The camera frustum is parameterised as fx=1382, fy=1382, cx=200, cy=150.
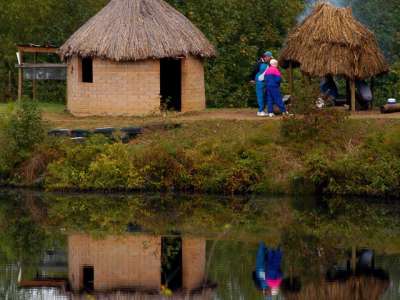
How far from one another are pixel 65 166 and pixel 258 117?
4645 millimetres

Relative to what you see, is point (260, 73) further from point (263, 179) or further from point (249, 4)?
point (249, 4)

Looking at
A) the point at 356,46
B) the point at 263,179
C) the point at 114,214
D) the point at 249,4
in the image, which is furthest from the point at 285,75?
the point at 114,214

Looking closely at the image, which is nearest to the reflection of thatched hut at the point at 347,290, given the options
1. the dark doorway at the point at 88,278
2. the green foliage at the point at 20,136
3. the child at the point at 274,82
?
the dark doorway at the point at 88,278

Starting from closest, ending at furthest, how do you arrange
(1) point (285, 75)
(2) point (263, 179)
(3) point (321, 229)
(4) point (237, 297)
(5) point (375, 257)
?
(4) point (237, 297) < (5) point (375, 257) < (3) point (321, 229) < (2) point (263, 179) < (1) point (285, 75)

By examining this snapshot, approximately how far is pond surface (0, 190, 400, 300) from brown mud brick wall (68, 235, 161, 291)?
16 millimetres

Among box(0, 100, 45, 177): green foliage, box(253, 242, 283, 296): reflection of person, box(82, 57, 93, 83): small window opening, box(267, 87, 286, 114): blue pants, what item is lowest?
box(253, 242, 283, 296): reflection of person

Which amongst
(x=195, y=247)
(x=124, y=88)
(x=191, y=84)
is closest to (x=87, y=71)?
(x=124, y=88)

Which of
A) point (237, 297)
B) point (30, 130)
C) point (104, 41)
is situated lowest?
point (237, 297)

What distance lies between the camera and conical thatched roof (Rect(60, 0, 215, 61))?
1219 inches

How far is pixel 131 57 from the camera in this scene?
3088 centimetres

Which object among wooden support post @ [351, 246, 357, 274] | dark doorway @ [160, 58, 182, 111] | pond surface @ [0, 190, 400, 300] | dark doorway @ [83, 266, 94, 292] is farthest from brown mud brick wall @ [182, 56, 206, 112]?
dark doorway @ [83, 266, 94, 292]

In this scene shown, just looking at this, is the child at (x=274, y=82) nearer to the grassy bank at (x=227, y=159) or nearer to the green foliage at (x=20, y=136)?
the grassy bank at (x=227, y=159)

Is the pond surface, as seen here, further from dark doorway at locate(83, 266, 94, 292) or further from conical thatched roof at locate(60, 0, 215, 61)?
conical thatched roof at locate(60, 0, 215, 61)

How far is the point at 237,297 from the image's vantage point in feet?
63.3
